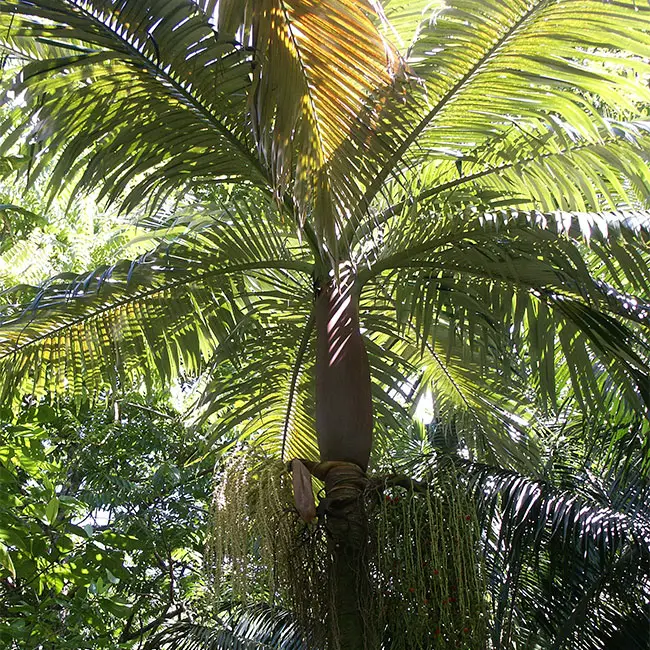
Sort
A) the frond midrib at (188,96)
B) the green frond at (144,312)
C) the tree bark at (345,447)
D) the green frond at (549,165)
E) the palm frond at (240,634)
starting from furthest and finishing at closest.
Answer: the palm frond at (240,634)
the green frond at (144,312)
the green frond at (549,165)
the tree bark at (345,447)
the frond midrib at (188,96)

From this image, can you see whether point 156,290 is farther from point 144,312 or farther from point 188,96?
point 188,96

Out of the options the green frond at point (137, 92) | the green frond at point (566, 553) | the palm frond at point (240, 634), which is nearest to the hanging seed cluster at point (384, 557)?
the green frond at point (566, 553)

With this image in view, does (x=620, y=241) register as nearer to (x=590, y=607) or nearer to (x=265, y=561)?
(x=265, y=561)

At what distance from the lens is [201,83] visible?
3.35 metres

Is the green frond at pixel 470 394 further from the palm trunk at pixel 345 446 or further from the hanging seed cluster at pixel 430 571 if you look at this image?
the hanging seed cluster at pixel 430 571

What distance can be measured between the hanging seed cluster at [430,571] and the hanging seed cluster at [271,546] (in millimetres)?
265

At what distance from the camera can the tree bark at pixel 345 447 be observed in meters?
3.25

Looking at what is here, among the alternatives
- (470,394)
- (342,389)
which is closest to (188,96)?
(342,389)

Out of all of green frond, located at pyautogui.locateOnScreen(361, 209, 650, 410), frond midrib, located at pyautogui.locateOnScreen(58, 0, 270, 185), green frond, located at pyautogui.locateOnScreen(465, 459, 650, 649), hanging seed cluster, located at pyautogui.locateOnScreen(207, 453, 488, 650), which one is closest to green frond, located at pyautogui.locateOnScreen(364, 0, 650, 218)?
green frond, located at pyautogui.locateOnScreen(361, 209, 650, 410)

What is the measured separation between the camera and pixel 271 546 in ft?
10.9

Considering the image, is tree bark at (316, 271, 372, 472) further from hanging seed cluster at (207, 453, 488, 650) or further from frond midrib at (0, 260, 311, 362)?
frond midrib at (0, 260, 311, 362)

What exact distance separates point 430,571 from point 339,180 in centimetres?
156

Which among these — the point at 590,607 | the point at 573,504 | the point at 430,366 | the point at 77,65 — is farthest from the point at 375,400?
the point at 77,65

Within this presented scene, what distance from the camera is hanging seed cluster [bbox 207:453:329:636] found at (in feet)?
10.9
